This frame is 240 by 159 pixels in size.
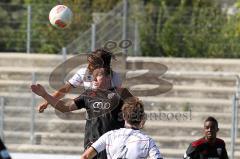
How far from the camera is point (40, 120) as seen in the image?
15.8m

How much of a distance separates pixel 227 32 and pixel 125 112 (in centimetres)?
1096

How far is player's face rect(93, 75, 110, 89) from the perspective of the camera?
9.50 meters

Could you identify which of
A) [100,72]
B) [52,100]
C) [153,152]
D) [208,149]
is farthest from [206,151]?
[153,152]

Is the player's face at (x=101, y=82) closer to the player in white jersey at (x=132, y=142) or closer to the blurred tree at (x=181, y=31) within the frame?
the player in white jersey at (x=132, y=142)

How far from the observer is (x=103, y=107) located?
9.65 meters

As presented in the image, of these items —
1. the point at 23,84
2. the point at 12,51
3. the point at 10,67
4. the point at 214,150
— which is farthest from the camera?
the point at 12,51

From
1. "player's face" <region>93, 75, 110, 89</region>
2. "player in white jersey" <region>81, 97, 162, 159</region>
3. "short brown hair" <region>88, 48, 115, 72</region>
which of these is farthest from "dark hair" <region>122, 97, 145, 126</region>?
"short brown hair" <region>88, 48, 115, 72</region>

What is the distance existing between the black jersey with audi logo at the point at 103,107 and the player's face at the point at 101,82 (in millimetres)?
112

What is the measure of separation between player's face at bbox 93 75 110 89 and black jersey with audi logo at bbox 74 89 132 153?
0.11 metres

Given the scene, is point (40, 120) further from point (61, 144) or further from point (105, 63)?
point (105, 63)

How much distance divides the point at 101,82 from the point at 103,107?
0.29 m

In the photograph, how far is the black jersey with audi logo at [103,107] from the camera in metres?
9.67

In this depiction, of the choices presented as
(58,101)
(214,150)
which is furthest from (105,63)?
(214,150)

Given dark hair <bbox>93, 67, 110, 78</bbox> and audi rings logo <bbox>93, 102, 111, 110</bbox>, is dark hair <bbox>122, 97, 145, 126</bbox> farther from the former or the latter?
audi rings logo <bbox>93, 102, 111, 110</bbox>
